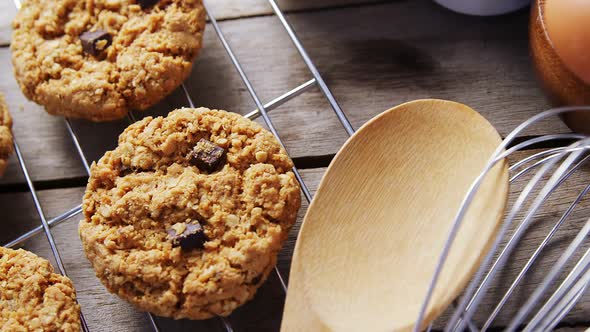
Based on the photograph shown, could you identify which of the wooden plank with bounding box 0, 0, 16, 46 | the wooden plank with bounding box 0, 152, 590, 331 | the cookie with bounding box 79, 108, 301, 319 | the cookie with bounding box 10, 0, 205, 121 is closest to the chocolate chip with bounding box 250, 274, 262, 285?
the cookie with bounding box 79, 108, 301, 319

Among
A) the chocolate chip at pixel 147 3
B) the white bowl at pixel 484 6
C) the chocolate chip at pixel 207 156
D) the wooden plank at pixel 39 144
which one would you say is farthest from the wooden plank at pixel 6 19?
the white bowl at pixel 484 6

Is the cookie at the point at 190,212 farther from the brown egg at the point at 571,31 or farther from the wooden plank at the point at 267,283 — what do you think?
the brown egg at the point at 571,31

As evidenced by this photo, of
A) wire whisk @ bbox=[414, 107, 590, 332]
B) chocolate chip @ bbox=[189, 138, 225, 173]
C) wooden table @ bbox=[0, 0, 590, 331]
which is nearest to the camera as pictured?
wire whisk @ bbox=[414, 107, 590, 332]

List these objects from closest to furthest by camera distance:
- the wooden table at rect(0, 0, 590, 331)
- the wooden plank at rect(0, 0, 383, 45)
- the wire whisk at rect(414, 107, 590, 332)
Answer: the wire whisk at rect(414, 107, 590, 332), the wooden table at rect(0, 0, 590, 331), the wooden plank at rect(0, 0, 383, 45)

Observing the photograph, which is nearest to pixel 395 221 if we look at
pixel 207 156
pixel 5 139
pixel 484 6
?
pixel 207 156

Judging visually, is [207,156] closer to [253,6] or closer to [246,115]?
[246,115]

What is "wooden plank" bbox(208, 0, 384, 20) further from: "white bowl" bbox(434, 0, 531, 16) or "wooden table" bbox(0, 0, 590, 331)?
"white bowl" bbox(434, 0, 531, 16)

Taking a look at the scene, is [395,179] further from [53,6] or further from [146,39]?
[53,6]

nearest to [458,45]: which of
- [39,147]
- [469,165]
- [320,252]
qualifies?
[469,165]
